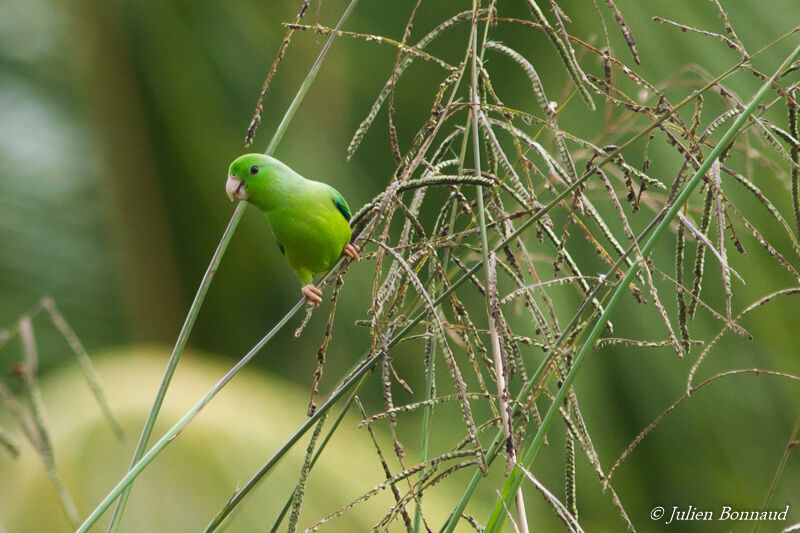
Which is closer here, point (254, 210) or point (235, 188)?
point (235, 188)

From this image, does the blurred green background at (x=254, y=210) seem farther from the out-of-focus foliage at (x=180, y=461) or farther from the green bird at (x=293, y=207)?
the green bird at (x=293, y=207)

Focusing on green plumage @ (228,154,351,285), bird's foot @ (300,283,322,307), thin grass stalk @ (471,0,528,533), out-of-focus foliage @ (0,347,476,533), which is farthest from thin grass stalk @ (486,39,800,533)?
out-of-focus foliage @ (0,347,476,533)

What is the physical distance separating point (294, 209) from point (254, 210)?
1.81 m

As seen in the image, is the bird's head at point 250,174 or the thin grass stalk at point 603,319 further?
the bird's head at point 250,174

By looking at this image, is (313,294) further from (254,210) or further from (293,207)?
(254,210)

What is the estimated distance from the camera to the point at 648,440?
2533mm

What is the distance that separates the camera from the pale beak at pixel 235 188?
3.42 ft

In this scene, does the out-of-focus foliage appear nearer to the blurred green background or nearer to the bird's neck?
the blurred green background

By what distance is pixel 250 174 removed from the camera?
105 centimetres

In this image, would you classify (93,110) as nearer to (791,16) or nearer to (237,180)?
(237,180)
